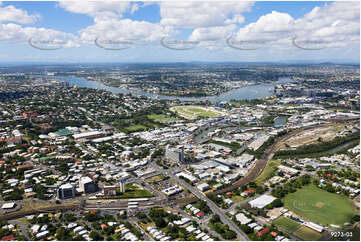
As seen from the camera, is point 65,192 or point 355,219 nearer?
point 355,219

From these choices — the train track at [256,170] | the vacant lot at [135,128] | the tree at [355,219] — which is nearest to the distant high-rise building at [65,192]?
the train track at [256,170]

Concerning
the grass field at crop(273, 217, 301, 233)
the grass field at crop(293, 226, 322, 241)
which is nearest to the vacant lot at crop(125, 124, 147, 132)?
the grass field at crop(273, 217, 301, 233)

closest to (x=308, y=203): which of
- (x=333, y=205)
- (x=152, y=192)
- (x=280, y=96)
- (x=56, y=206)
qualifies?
(x=333, y=205)

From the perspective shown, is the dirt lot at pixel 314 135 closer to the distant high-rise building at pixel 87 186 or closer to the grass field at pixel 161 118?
the grass field at pixel 161 118

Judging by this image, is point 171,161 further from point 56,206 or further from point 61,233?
point 61,233

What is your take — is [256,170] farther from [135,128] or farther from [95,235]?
[135,128]

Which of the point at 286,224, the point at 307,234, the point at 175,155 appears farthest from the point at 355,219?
the point at 175,155

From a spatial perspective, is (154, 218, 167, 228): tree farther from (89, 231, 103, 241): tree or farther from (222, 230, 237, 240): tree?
(222, 230, 237, 240): tree

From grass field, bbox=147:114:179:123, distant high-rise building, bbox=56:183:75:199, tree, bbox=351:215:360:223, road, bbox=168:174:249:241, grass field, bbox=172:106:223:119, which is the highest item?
grass field, bbox=172:106:223:119
